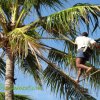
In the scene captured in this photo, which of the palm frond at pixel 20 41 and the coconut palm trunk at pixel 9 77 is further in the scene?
the coconut palm trunk at pixel 9 77

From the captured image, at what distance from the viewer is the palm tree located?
63.3 feet

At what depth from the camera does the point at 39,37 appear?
806 inches

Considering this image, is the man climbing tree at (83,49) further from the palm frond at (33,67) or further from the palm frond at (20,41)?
the palm frond at (33,67)

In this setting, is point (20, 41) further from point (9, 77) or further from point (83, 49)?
point (83, 49)

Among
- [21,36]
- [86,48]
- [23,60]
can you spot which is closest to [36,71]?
[23,60]

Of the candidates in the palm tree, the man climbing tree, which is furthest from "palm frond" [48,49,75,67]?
the man climbing tree

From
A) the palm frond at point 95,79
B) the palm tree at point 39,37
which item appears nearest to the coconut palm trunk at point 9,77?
the palm tree at point 39,37

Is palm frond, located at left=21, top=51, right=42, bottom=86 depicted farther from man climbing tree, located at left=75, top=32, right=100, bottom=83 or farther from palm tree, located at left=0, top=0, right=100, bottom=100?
man climbing tree, located at left=75, top=32, right=100, bottom=83

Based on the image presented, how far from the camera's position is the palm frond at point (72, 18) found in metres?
19.2

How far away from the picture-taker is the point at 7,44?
20.2m

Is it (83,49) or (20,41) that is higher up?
(20,41)

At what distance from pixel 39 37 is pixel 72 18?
1.85 metres

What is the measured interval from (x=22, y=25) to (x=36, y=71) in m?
1.82

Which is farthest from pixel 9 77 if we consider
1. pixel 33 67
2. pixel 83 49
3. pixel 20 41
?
pixel 83 49
